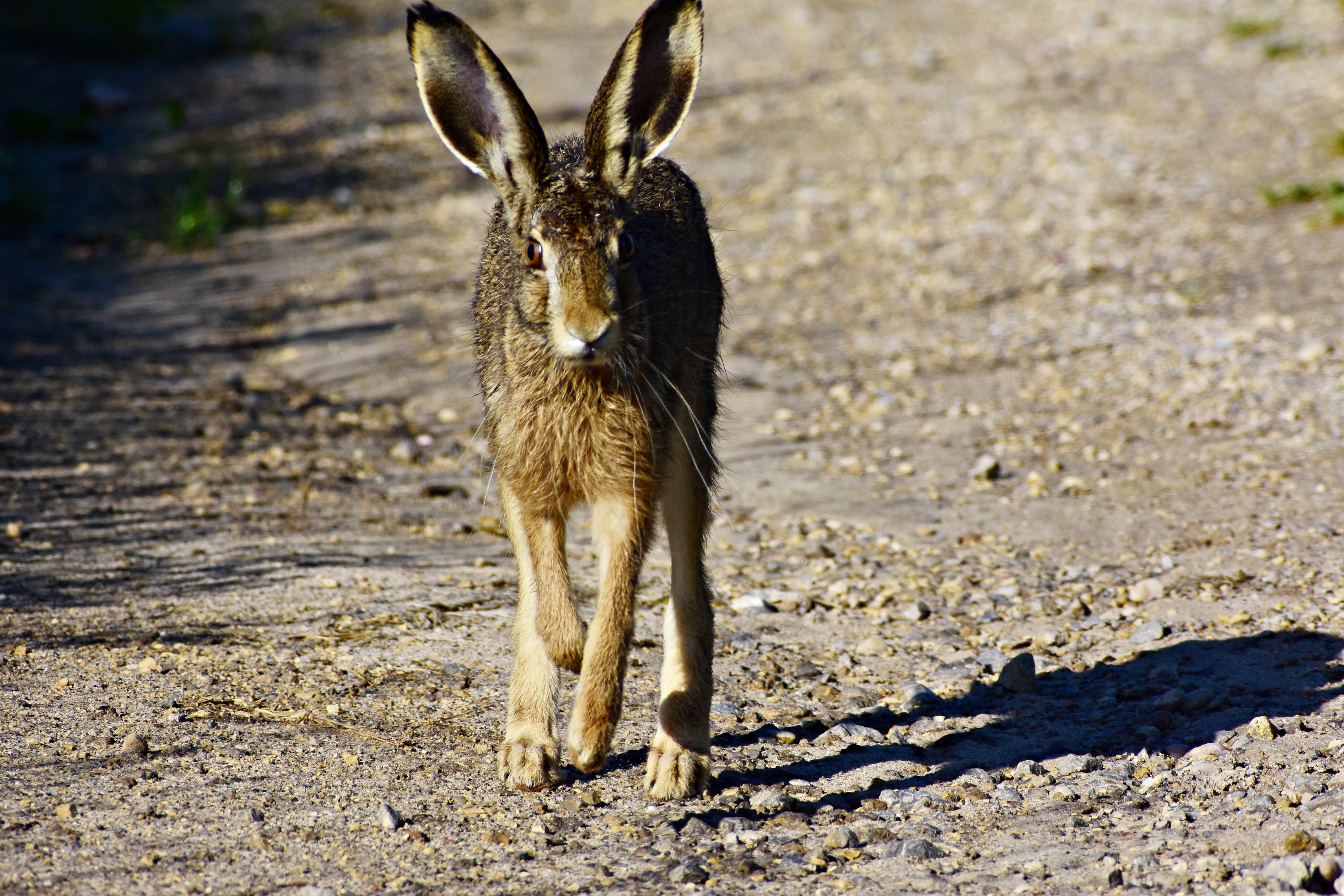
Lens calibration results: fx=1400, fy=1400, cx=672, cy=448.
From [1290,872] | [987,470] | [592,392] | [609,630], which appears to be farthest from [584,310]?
[987,470]

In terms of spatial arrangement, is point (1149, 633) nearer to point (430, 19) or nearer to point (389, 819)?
point (389, 819)

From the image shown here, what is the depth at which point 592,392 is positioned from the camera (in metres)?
4.12

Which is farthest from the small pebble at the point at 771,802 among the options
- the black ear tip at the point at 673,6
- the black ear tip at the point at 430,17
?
the black ear tip at the point at 430,17

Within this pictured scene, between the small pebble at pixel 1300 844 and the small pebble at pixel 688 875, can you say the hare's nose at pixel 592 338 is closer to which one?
the small pebble at pixel 688 875

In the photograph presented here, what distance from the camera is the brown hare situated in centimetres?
396

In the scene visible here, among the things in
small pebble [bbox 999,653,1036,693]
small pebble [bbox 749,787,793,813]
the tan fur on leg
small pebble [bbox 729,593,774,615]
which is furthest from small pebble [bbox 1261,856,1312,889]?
small pebble [bbox 729,593,774,615]

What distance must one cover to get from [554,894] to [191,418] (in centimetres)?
451

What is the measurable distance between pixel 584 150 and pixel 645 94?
295mm

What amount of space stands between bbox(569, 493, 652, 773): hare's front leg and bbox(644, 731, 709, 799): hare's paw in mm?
157

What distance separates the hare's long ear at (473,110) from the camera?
4.02 m

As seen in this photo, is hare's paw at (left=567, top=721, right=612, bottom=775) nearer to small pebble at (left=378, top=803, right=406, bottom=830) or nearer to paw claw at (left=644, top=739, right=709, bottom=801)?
paw claw at (left=644, top=739, right=709, bottom=801)

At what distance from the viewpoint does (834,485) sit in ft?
22.0

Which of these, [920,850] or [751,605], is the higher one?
[920,850]

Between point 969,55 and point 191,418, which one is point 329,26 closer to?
point 969,55
